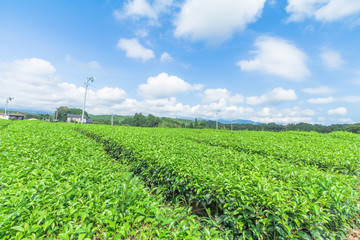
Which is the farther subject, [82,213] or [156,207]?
[156,207]

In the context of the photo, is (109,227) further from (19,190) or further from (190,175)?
(190,175)

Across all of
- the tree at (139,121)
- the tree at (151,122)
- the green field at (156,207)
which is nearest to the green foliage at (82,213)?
the green field at (156,207)

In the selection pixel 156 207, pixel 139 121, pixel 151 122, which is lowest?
pixel 156 207

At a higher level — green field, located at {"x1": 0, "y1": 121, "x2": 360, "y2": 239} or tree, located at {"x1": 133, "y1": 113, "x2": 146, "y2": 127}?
tree, located at {"x1": 133, "y1": 113, "x2": 146, "y2": 127}

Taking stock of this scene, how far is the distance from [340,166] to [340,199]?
3454 millimetres

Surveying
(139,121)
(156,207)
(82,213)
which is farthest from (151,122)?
(82,213)

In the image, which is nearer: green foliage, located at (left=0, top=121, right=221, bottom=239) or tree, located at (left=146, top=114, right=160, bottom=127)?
green foliage, located at (left=0, top=121, right=221, bottom=239)

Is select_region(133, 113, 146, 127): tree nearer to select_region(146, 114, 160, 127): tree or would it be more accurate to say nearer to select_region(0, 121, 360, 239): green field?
select_region(146, 114, 160, 127): tree

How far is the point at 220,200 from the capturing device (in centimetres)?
249

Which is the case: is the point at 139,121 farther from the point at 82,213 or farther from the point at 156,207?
the point at 82,213

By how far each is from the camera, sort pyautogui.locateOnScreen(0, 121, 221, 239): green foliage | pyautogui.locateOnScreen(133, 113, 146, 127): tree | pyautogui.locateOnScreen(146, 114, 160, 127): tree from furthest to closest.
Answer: pyautogui.locateOnScreen(133, 113, 146, 127): tree, pyautogui.locateOnScreen(146, 114, 160, 127): tree, pyautogui.locateOnScreen(0, 121, 221, 239): green foliage

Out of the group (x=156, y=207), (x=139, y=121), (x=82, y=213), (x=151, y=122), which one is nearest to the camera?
(x=82, y=213)

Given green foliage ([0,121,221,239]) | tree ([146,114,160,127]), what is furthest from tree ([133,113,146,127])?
green foliage ([0,121,221,239])

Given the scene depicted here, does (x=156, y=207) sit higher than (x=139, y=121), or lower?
lower
